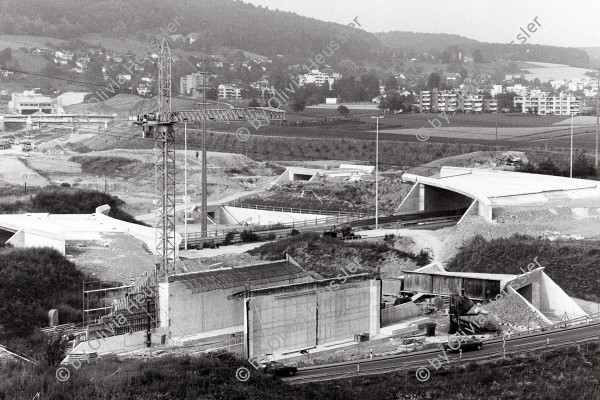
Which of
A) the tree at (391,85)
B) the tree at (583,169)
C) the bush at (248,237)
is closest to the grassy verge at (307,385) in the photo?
the bush at (248,237)

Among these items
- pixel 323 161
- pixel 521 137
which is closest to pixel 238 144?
pixel 323 161

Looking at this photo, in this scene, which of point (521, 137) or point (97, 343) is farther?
point (521, 137)

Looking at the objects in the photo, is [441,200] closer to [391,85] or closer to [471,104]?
[471,104]

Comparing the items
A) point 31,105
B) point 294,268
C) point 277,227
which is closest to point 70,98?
point 31,105

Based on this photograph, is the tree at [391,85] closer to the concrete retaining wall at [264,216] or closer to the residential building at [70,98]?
the residential building at [70,98]

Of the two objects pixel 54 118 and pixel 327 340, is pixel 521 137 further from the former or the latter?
pixel 327 340

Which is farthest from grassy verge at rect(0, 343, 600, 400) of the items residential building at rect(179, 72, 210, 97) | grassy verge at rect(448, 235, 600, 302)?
residential building at rect(179, 72, 210, 97)

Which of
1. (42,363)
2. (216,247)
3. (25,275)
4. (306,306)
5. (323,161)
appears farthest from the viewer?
(323,161)
